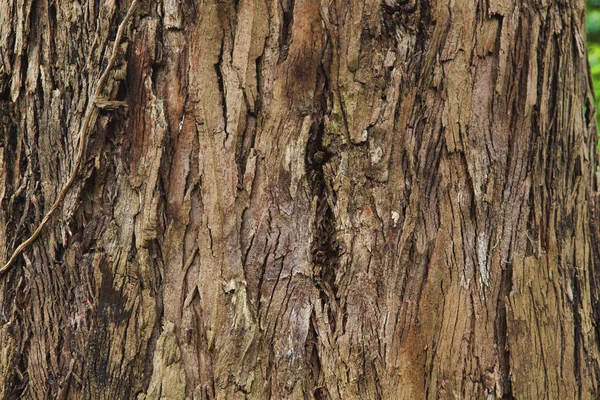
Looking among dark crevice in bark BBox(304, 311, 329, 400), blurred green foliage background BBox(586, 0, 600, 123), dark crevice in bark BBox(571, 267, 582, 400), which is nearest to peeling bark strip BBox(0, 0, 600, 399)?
dark crevice in bark BBox(304, 311, 329, 400)

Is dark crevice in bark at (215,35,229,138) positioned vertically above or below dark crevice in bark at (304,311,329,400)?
above

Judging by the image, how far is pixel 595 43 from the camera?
18.9ft

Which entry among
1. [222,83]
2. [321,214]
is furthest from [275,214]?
[222,83]

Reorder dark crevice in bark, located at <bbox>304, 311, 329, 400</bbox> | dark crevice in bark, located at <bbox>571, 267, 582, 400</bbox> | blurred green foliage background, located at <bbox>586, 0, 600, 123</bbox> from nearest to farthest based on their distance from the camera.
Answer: dark crevice in bark, located at <bbox>304, 311, 329, 400</bbox>, dark crevice in bark, located at <bbox>571, 267, 582, 400</bbox>, blurred green foliage background, located at <bbox>586, 0, 600, 123</bbox>

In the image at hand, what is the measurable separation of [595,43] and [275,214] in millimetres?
5269

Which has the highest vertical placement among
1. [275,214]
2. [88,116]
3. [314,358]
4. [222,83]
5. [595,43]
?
[595,43]

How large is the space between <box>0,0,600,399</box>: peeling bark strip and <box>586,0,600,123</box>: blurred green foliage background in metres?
2.05

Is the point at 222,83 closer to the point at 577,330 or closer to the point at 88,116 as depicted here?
the point at 88,116

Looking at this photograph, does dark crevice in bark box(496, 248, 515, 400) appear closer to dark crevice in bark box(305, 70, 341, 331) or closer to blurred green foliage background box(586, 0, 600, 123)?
dark crevice in bark box(305, 70, 341, 331)

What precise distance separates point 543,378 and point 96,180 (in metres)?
1.35

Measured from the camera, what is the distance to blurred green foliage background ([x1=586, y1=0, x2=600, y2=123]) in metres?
3.71

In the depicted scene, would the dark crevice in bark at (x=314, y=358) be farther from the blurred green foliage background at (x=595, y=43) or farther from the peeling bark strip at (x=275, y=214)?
the blurred green foliage background at (x=595, y=43)

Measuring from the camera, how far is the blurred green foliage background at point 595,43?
12.2 ft

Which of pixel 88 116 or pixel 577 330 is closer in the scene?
pixel 88 116
